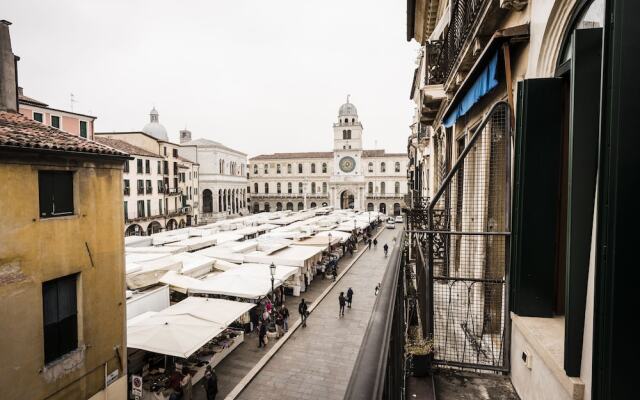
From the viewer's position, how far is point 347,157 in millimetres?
76688

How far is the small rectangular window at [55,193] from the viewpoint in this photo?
25.9 feet

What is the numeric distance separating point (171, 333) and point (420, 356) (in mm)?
9321

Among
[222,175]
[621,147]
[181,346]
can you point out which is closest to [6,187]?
[181,346]

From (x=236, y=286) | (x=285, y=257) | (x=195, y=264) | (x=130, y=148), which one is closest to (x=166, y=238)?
(x=195, y=264)

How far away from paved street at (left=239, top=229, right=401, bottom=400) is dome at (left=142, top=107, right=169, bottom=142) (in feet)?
174

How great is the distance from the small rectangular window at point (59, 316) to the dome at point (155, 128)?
59.5 meters

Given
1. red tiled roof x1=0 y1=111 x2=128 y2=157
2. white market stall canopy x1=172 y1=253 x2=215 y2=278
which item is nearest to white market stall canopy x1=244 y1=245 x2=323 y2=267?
white market stall canopy x1=172 y1=253 x2=215 y2=278

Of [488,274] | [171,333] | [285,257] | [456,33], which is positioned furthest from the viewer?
[285,257]

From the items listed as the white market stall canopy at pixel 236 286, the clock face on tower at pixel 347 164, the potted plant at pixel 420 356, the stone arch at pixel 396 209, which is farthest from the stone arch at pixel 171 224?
the potted plant at pixel 420 356

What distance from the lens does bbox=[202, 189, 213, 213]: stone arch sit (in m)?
68.4

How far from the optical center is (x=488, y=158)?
15.5 feet

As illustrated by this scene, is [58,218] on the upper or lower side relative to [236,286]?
upper

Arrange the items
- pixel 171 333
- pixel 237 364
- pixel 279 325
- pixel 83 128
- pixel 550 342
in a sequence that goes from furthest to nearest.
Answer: pixel 83 128
pixel 279 325
pixel 237 364
pixel 171 333
pixel 550 342

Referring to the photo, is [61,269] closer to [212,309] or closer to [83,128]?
[212,309]
